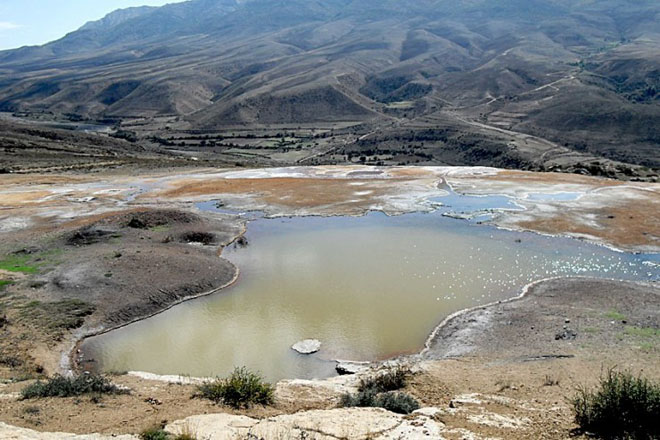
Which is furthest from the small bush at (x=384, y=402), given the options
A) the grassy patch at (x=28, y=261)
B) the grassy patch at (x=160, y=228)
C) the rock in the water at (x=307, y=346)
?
the grassy patch at (x=160, y=228)

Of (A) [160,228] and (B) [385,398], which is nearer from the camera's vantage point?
(B) [385,398]

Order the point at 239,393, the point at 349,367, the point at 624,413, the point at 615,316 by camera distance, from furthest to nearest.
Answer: the point at 615,316
the point at 349,367
the point at 239,393
the point at 624,413

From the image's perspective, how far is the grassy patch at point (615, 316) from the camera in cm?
1719

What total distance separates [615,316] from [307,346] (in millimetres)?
11043

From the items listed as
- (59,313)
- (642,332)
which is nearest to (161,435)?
(59,313)

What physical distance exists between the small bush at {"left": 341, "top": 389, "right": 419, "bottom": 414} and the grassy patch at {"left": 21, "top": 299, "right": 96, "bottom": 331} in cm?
1178

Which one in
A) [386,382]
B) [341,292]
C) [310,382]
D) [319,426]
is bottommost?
[341,292]

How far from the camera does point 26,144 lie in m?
76.2

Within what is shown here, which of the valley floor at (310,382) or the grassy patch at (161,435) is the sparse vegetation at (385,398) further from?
the grassy patch at (161,435)

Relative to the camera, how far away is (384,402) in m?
11.0

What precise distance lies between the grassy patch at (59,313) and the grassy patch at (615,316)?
63.2 feet

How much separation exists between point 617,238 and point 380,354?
19.1 m

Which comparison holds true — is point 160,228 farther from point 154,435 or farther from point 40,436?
point 154,435

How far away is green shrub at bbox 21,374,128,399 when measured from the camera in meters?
10.8
